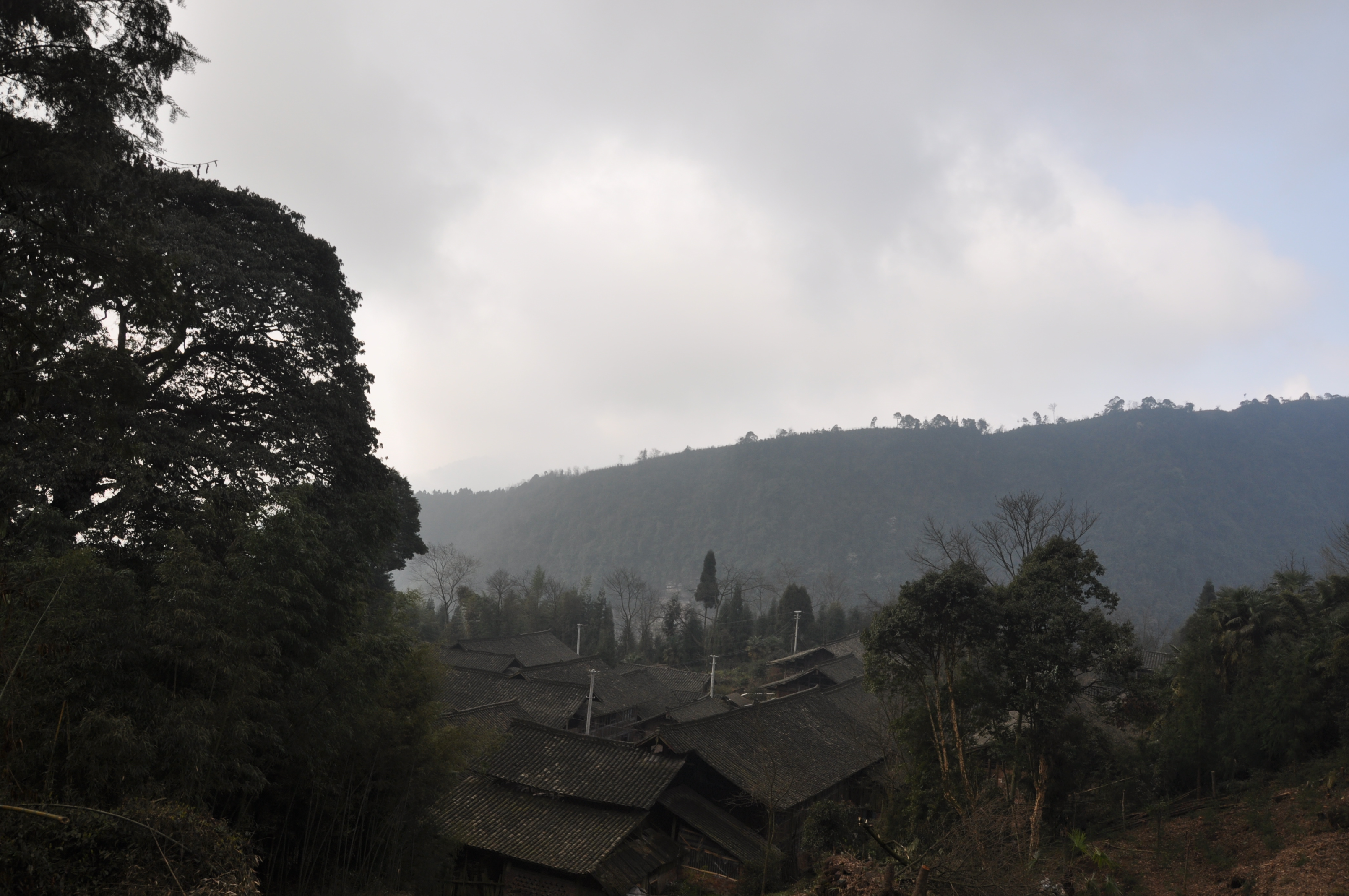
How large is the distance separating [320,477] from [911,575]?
4843 inches

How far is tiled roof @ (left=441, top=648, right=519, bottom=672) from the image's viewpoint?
4000 cm

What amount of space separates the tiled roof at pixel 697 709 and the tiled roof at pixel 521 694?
16.0 ft

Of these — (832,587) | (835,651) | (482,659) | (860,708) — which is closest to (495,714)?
(860,708)

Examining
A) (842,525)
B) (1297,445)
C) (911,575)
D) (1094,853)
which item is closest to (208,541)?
(1094,853)

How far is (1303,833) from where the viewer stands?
44.3 ft

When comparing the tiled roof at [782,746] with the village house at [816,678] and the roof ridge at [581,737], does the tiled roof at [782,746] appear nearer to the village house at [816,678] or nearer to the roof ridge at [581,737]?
the roof ridge at [581,737]

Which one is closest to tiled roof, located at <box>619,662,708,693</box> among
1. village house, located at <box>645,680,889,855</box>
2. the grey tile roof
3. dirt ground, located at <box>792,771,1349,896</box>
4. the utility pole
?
the grey tile roof

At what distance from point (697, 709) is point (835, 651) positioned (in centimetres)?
1912

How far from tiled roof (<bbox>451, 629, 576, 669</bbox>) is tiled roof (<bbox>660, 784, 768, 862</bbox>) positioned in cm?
2299

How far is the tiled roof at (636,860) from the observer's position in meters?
15.9

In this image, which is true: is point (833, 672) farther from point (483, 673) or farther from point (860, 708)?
point (483, 673)

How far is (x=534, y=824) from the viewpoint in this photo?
17.7 m

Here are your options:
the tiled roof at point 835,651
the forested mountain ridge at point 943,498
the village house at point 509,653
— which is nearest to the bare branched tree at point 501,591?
the village house at point 509,653

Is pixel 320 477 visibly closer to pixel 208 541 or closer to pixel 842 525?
pixel 208 541
